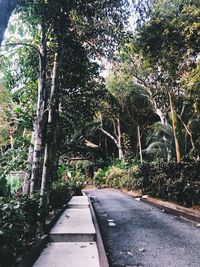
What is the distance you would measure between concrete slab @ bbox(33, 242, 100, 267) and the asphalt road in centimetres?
38

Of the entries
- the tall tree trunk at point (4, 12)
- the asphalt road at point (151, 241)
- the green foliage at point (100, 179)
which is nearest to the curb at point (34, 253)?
the asphalt road at point (151, 241)

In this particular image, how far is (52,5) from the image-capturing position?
22.6 feet

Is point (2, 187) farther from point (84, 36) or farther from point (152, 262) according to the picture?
point (84, 36)

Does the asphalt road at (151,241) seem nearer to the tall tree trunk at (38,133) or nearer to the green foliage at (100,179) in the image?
the tall tree trunk at (38,133)

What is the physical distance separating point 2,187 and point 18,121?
5.17 feet

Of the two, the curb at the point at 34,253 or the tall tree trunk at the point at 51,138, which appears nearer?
the curb at the point at 34,253

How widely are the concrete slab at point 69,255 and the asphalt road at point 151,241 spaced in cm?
38

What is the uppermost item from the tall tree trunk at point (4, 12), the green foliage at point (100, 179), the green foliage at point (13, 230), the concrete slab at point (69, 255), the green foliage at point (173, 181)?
the tall tree trunk at point (4, 12)

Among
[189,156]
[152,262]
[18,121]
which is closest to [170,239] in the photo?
[152,262]

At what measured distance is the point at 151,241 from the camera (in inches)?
261

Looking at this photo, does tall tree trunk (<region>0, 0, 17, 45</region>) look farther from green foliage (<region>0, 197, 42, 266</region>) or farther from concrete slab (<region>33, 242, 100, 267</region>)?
concrete slab (<region>33, 242, 100, 267</region>)

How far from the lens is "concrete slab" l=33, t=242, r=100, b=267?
4.60 meters

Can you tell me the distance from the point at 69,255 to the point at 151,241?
221cm

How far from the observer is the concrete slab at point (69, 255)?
4602 mm
